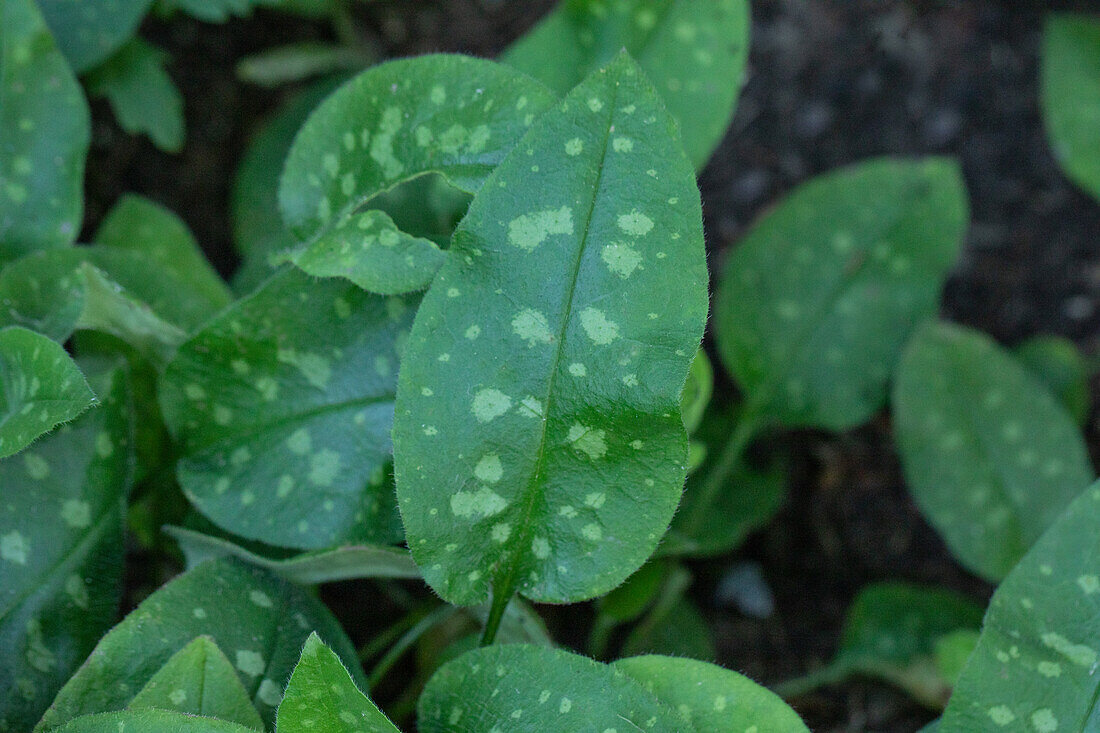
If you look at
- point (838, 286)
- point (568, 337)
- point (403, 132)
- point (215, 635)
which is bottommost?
point (215, 635)

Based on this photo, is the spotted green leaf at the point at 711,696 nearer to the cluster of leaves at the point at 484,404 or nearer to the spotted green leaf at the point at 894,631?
the cluster of leaves at the point at 484,404

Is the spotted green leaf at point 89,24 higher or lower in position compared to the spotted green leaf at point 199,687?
higher

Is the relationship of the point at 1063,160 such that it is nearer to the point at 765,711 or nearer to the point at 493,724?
the point at 765,711

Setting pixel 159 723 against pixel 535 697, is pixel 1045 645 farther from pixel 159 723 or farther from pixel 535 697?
pixel 159 723

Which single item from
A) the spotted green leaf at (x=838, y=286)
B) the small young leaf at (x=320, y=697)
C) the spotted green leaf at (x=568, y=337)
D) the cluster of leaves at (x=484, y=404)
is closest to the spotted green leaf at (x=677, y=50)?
the cluster of leaves at (x=484, y=404)

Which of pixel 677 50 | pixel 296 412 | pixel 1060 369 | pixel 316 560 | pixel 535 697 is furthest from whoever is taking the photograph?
pixel 1060 369

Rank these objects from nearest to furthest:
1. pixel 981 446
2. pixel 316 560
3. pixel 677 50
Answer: pixel 316 560, pixel 677 50, pixel 981 446

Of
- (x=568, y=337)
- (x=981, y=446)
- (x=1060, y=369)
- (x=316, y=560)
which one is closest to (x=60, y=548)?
(x=316, y=560)
